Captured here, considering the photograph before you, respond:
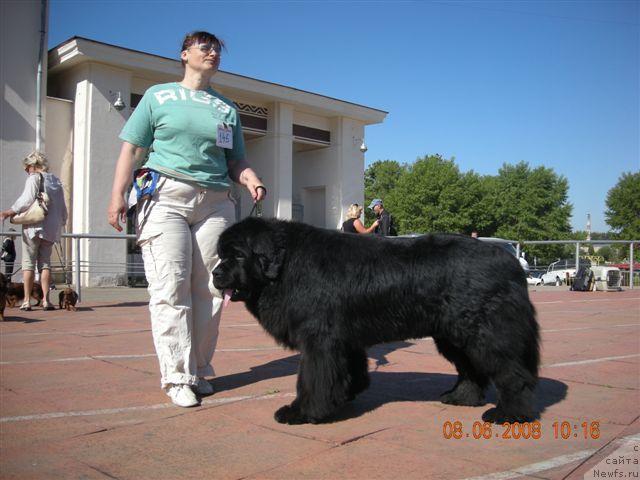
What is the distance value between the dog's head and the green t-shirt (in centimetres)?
60

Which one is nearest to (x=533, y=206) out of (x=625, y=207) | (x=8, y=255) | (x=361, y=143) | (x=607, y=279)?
(x=625, y=207)

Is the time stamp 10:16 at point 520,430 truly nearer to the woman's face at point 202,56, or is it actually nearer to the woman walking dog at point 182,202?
the woman walking dog at point 182,202

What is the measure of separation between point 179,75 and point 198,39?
15.5 meters

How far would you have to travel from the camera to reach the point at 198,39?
3.71 metres

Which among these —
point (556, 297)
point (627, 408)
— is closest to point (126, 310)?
point (627, 408)

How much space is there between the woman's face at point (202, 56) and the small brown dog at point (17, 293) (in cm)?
629

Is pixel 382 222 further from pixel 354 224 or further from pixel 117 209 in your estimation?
pixel 117 209

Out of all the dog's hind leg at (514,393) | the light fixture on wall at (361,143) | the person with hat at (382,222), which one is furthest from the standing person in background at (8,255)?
the light fixture on wall at (361,143)

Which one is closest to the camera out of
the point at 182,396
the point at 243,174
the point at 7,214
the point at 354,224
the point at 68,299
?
the point at 182,396

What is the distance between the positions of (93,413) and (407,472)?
1.93 m

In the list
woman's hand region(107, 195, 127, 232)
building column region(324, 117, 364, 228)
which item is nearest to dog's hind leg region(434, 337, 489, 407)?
woman's hand region(107, 195, 127, 232)

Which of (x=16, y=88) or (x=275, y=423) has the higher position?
(x=16, y=88)

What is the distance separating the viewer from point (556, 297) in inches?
497

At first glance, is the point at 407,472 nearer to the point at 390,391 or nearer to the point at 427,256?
the point at 427,256
